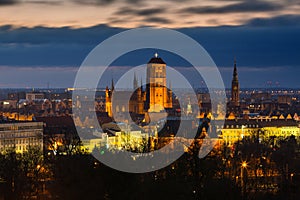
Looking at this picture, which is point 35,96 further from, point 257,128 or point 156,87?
point 257,128

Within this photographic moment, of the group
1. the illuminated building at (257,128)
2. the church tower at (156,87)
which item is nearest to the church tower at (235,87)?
the church tower at (156,87)

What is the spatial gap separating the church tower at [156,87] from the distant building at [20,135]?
87.7 ft

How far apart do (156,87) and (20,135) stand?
109 feet

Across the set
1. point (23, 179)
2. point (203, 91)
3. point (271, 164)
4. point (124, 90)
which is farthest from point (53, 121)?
point (203, 91)

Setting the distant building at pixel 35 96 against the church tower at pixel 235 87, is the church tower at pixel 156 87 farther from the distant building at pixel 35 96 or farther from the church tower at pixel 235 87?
the distant building at pixel 35 96

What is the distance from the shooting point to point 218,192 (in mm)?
20688

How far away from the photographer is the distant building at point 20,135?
171 ft

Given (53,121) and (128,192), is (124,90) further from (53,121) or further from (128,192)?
(128,192)

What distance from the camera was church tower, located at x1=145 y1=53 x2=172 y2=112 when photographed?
270ft

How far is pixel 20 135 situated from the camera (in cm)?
5372

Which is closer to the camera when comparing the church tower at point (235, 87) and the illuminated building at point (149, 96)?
the illuminated building at point (149, 96)

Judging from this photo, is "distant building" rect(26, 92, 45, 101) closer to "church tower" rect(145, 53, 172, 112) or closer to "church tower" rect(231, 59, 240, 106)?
"church tower" rect(231, 59, 240, 106)

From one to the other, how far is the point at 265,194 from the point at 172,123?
128ft

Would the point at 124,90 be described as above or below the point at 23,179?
above
